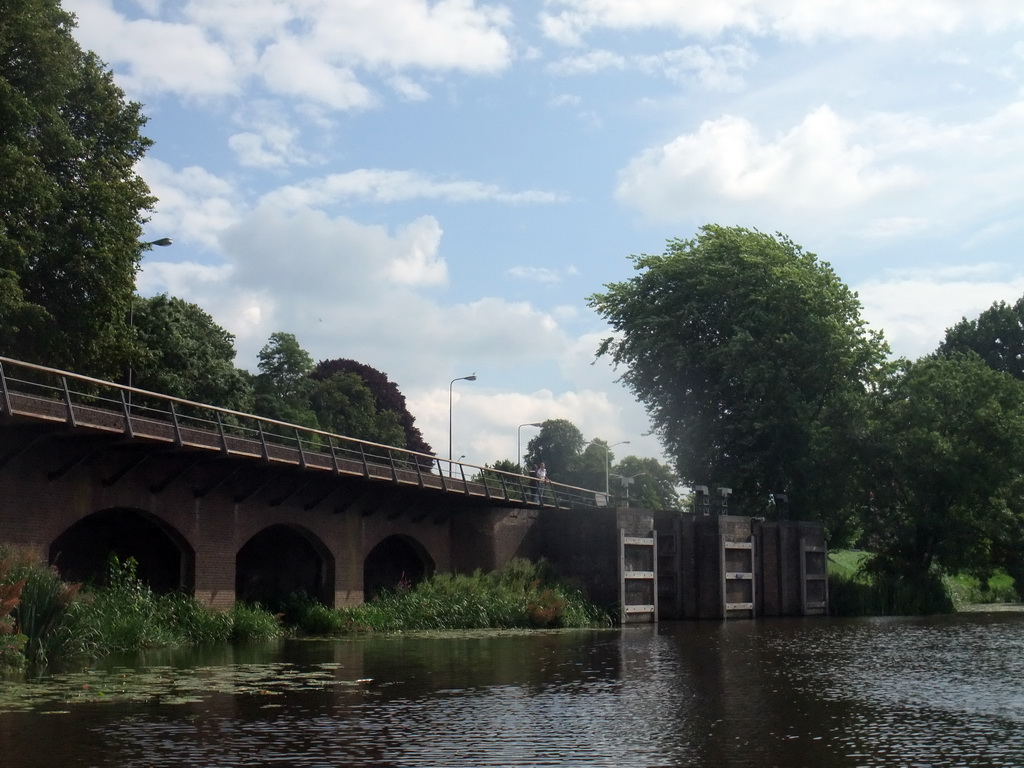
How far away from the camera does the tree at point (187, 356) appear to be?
4950cm

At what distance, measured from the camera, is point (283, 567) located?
35875mm

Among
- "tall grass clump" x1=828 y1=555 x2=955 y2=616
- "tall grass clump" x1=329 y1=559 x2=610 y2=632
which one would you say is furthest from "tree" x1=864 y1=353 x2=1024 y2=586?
"tall grass clump" x1=329 y1=559 x2=610 y2=632

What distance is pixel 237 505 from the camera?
1206 inches

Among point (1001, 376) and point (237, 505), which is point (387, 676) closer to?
point (237, 505)

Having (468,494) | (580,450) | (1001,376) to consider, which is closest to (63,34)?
(468,494)

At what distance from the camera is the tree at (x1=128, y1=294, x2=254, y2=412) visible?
49500 millimetres

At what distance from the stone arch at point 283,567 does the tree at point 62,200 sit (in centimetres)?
698

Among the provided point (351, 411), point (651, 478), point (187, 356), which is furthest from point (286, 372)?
point (651, 478)

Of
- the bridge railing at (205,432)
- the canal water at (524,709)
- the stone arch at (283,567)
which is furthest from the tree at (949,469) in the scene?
the stone arch at (283,567)

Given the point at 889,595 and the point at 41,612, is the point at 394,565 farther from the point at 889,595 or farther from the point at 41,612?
the point at 41,612

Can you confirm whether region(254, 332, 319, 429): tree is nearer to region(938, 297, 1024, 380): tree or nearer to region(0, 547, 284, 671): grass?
region(938, 297, 1024, 380): tree

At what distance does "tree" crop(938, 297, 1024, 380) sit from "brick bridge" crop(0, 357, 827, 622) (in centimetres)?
3149

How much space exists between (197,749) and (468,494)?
27.2 meters

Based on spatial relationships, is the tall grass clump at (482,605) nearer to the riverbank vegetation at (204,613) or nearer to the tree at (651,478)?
the riverbank vegetation at (204,613)
